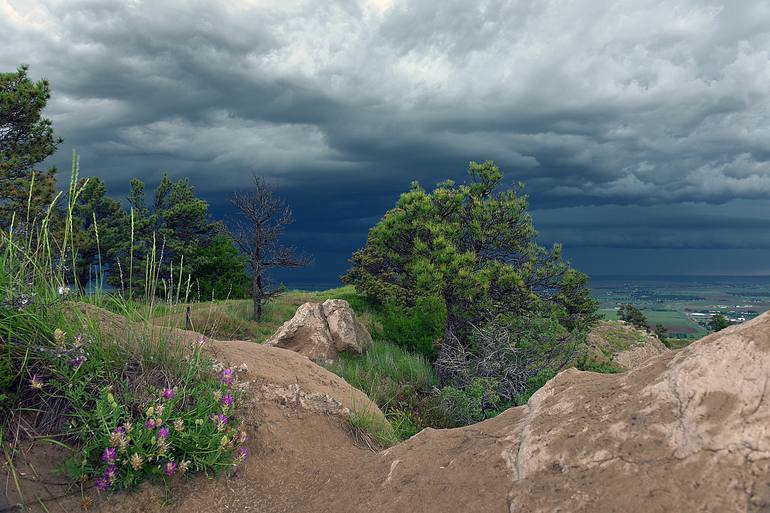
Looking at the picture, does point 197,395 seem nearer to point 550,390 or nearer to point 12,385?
point 12,385

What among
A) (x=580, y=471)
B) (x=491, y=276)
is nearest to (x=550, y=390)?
(x=580, y=471)

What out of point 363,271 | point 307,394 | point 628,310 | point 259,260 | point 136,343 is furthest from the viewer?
point 628,310

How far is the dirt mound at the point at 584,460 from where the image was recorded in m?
3.47

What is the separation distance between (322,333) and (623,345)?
12.8 m

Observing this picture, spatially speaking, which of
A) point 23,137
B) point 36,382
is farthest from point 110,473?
point 23,137

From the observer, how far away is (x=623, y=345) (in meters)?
23.9

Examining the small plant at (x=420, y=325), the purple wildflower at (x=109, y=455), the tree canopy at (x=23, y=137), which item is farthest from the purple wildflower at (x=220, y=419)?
the tree canopy at (x=23, y=137)

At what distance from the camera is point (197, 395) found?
5.98 meters

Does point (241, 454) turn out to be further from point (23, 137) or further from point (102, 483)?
point (23, 137)

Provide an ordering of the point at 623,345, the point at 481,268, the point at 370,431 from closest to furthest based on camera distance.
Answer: the point at 370,431 < the point at 481,268 < the point at 623,345

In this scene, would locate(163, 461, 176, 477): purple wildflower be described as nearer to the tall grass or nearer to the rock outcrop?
the tall grass

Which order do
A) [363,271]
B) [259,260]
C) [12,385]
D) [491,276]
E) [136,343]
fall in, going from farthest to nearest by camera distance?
[363,271]
[259,260]
[491,276]
[136,343]
[12,385]

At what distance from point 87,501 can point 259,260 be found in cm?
2186

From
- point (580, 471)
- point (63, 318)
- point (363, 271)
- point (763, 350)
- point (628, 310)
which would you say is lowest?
point (628, 310)
